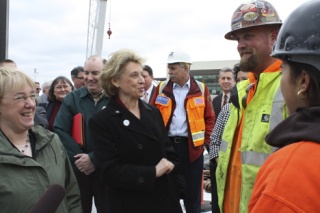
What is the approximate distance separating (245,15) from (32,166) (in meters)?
1.54

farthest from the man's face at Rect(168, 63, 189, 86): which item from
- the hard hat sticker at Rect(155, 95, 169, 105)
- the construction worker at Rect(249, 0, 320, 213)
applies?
the construction worker at Rect(249, 0, 320, 213)

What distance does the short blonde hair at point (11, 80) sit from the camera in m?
2.00

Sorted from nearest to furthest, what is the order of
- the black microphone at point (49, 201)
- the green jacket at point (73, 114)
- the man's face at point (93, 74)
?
the black microphone at point (49, 201)
the green jacket at point (73, 114)
the man's face at point (93, 74)

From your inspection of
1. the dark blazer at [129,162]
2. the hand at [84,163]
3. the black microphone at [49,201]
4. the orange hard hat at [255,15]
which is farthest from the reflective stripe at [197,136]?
the black microphone at [49,201]

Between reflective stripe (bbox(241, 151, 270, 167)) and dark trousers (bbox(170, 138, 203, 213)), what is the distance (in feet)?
7.41

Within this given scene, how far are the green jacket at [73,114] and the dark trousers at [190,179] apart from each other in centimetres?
122

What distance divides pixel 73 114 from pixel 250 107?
6.48 ft

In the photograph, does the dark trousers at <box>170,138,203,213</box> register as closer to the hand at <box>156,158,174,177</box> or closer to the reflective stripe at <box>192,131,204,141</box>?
the reflective stripe at <box>192,131,204,141</box>

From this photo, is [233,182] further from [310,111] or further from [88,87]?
[88,87]

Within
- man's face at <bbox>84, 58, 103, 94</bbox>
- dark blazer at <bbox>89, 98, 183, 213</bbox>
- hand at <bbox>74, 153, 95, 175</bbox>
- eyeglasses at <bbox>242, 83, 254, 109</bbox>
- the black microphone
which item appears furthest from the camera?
man's face at <bbox>84, 58, 103, 94</bbox>

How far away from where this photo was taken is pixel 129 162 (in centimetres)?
248

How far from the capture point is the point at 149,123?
103 inches

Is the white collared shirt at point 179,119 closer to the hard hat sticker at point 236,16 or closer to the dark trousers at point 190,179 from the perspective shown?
the dark trousers at point 190,179

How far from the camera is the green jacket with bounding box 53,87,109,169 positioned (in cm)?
330
